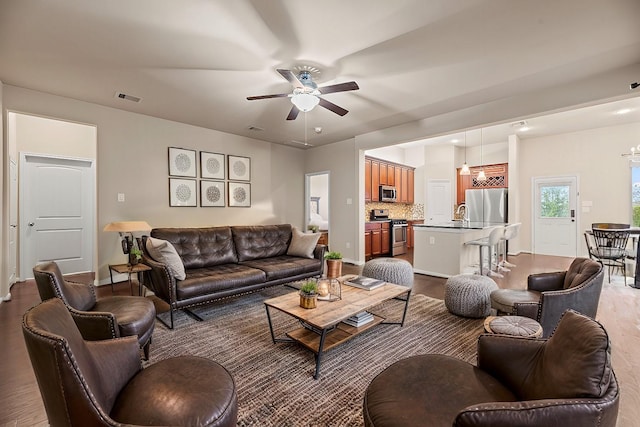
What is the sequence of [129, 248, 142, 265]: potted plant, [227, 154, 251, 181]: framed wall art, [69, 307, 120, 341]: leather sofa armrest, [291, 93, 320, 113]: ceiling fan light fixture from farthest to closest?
[227, 154, 251, 181]: framed wall art
[129, 248, 142, 265]: potted plant
[291, 93, 320, 113]: ceiling fan light fixture
[69, 307, 120, 341]: leather sofa armrest

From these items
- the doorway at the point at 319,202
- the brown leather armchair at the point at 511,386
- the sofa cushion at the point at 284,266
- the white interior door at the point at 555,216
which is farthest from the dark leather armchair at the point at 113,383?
the white interior door at the point at 555,216

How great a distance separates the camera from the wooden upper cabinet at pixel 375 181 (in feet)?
22.8

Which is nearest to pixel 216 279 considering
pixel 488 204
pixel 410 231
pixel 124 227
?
pixel 124 227

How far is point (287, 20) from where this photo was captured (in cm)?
234

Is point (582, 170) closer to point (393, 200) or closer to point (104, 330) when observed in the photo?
point (393, 200)

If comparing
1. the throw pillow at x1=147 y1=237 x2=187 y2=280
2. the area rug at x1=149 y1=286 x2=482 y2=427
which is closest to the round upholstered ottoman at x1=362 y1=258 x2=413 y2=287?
the area rug at x1=149 y1=286 x2=482 y2=427

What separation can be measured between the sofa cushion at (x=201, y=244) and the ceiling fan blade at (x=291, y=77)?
7.33 feet

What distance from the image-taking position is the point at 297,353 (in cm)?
236

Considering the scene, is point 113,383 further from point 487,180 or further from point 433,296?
point 487,180

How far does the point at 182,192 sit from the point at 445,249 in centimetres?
463

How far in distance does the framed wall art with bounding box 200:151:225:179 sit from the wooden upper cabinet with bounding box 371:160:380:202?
3.40 metres

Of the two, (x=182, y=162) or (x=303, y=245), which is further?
(x=182, y=162)

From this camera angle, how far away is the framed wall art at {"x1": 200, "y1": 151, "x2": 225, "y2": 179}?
17.6 feet

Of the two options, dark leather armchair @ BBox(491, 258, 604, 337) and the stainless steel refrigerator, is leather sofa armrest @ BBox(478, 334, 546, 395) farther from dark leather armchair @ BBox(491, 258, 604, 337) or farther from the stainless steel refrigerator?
the stainless steel refrigerator
